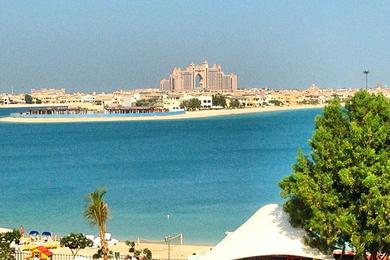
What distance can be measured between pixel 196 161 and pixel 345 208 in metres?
40.4

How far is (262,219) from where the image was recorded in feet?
41.3

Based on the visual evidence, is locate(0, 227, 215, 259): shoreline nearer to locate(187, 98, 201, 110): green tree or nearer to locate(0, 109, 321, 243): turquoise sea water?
locate(0, 109, 321, 243): turquoise sea water

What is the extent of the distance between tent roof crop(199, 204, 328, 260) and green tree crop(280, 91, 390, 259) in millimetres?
245

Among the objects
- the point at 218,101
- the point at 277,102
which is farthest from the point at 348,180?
the point at 277,102

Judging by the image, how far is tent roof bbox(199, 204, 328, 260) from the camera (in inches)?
444

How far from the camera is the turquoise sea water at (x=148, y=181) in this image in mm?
25641

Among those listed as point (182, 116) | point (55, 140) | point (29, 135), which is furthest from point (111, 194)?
point (182, 116)

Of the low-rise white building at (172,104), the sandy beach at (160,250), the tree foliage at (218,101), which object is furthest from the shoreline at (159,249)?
the tree foliage at (218,101)

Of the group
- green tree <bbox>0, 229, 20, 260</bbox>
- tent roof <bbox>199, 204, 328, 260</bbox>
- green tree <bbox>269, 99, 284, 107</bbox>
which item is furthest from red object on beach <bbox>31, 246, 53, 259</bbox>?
green tree <bbox>269, 99, 284, 107</bbox>

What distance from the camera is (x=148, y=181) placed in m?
39.6

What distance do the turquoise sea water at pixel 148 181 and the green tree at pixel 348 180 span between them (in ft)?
35.5

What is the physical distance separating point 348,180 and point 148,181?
29669mm

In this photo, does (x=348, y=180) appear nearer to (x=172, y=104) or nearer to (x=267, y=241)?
(x=267, y=241)

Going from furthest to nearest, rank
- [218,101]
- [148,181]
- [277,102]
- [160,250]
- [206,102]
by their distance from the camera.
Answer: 1. [277,102]
2. [218,101]
3. [206,102]
4. [148,181]
5. [160,250]
